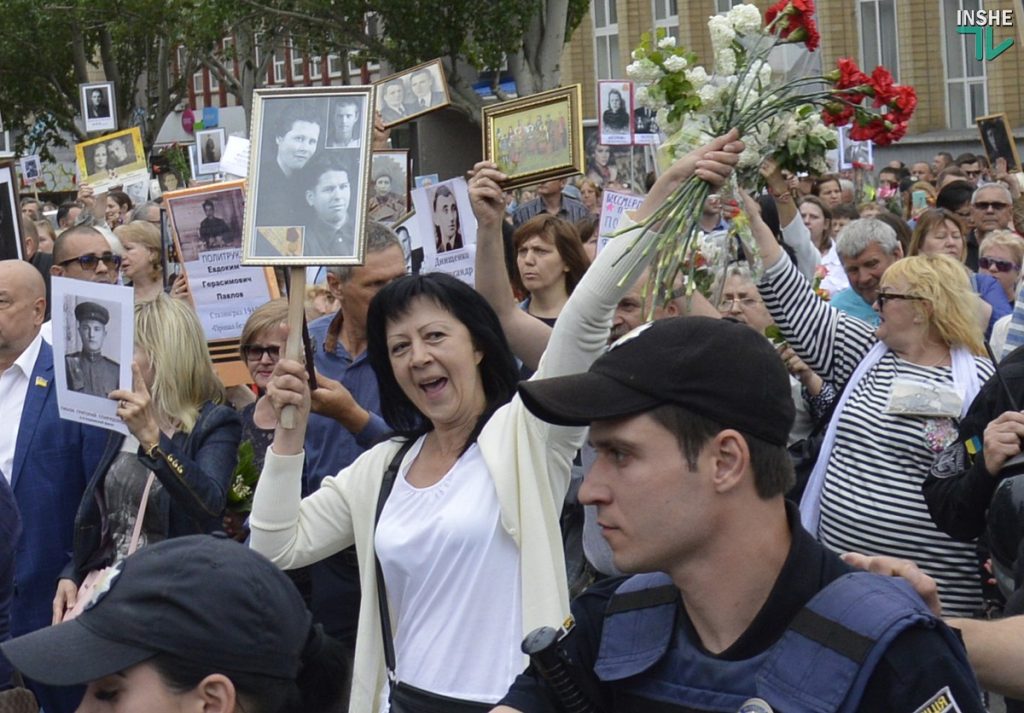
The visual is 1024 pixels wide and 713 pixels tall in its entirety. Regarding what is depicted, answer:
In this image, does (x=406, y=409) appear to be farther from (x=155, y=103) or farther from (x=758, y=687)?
(x=155, y=103)

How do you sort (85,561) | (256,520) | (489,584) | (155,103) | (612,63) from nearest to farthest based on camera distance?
Result: (489,584), (256,520), (85,561), (612,63), (155,103)

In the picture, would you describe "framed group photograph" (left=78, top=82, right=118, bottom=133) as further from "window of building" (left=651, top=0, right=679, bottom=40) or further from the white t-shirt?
"window of building" (left=651, top=0, right=679, bottom=40)

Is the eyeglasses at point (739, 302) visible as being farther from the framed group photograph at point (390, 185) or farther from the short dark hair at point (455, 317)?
the short dark hair at point (455, 317)

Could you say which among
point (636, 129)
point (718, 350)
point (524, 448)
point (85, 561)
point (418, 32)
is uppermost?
point (418, 32)

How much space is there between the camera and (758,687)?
2225 millimetres

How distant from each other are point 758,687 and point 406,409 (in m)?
2.07

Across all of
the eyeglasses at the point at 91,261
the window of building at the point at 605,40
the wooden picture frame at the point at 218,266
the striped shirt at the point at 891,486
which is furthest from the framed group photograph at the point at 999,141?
the window of building at the point at 605,40

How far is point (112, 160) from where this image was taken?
16.0 metres

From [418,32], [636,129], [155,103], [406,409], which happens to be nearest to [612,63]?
[418,32]

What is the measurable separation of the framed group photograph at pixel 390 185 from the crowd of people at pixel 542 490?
3.79 feet

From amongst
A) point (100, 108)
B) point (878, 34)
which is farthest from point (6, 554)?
point (878, 34)

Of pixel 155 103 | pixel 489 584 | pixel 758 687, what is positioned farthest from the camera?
pixel 155 103

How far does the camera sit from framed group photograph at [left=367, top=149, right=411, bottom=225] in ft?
28.7

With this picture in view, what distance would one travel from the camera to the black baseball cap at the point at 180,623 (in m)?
2.31
